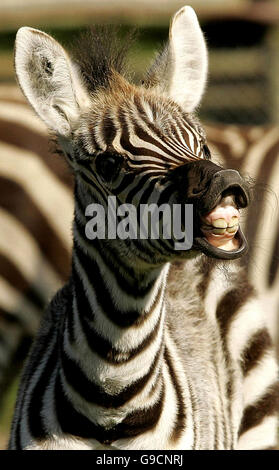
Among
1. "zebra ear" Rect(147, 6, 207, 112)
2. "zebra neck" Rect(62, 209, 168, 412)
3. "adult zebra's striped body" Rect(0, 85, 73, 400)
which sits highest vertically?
"zebra ear" Rect(147, 6, 207, 112)

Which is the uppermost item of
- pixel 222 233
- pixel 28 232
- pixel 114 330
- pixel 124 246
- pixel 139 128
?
pixel 139 128

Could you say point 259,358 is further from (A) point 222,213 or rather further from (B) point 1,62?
(B) point 1,62

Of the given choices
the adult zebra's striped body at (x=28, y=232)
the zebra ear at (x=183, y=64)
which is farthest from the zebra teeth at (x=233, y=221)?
the adult zebra's striped body at (x=28, y=232)

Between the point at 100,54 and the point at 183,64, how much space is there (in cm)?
47

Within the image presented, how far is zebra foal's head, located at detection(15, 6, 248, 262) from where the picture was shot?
420 cm

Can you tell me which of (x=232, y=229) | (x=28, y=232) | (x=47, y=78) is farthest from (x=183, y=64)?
(x=28, y=232)

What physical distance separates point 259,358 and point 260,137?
3318 millimetres

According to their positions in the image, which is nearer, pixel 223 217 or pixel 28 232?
pixel 223 217

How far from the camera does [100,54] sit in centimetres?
519

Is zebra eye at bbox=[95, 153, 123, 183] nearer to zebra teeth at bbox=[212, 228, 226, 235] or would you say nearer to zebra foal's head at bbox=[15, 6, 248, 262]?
zebra foal's head at bbox=[15, 6, 248, 262]

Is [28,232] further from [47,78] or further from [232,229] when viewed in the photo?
[232,229]

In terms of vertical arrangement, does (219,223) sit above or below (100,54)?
below

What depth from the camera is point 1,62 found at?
45.5ft

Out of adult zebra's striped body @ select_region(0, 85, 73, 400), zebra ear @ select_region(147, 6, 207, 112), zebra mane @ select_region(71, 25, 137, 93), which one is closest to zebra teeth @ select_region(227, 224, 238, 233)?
zebra ear @ select_region(147, 6, 207, 112)
